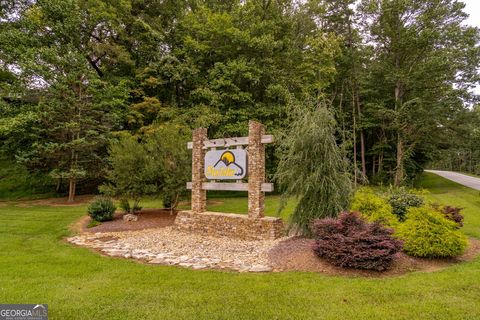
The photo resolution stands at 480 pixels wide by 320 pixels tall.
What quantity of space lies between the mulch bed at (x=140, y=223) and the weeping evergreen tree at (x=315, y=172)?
16.8 feet

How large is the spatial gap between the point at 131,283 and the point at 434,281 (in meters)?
4.58

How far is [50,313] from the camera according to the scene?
12.0 feet

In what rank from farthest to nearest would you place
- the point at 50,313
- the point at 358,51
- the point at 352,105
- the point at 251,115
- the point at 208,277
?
the point at 352,105 → the point at 358,51 → the point at 251,115 → the point at 208,277 → the point at 50,313

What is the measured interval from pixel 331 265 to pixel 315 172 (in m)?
2.57

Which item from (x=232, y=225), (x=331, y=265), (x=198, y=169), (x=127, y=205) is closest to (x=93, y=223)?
(x=127, y=205)

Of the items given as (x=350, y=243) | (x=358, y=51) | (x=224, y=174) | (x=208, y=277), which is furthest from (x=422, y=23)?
(x=208, y=277)

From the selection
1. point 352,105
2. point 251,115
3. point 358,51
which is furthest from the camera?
point 352,105

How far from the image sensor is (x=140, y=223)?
10.7 metres

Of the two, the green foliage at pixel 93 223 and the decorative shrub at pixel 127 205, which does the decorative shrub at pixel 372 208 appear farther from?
the green foliage at pixel 93 223

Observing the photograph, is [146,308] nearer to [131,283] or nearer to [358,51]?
[131,283]

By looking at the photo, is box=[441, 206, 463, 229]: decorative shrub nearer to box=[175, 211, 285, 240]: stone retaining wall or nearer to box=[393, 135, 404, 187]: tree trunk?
box=[175, 211, 285, 240]: stone retaining wall

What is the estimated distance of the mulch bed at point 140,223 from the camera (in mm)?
9922

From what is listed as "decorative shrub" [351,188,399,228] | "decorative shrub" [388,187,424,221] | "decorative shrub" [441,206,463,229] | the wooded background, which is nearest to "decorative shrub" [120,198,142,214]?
the wooded background

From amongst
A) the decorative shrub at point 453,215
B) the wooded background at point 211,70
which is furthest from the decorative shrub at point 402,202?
the wooded background at point 211,70
